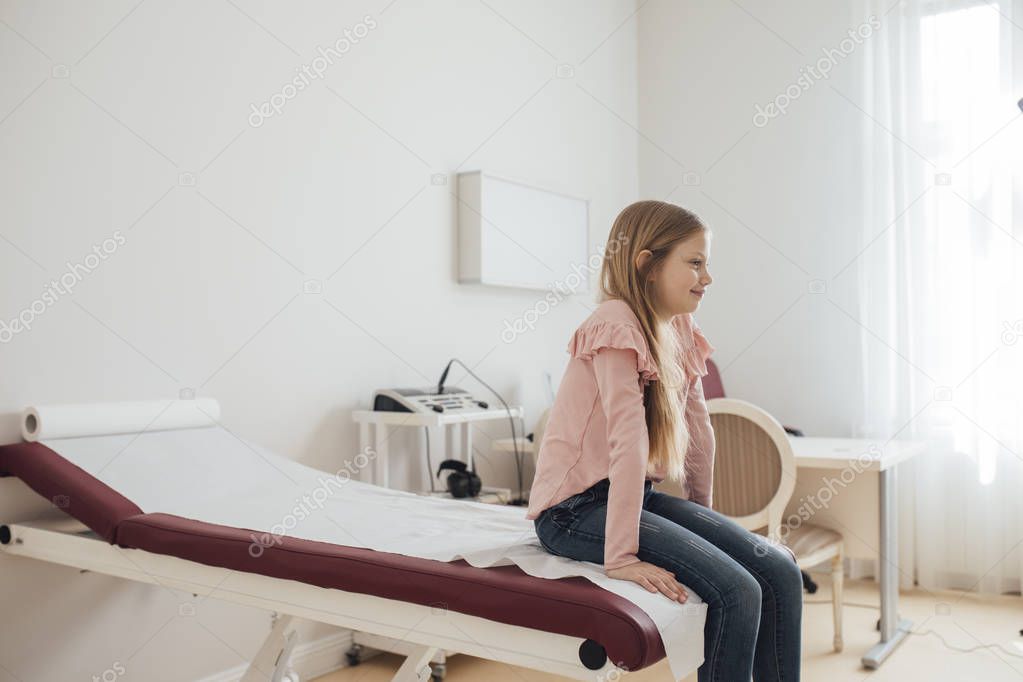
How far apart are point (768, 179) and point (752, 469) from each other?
186 cm

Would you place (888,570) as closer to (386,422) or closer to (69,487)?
(386,422)

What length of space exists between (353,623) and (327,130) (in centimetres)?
174

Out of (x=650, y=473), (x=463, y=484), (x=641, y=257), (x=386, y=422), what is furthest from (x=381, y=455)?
(x=641, y=257)

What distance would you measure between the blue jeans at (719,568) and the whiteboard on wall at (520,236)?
181 centimetres

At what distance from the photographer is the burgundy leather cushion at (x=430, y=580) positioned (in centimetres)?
126

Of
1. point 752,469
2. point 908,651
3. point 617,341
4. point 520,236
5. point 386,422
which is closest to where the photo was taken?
point 617,341

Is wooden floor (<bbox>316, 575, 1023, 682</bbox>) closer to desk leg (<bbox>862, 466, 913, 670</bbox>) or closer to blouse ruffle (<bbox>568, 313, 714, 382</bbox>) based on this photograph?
desk leg (<bbox>862, 466, 913, 670</bbox>)

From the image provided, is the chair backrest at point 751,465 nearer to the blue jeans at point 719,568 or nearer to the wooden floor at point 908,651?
the wooden floor at point 908,651

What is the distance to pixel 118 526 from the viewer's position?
1.78m

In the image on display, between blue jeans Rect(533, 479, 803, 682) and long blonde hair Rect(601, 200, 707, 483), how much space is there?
0.39ft

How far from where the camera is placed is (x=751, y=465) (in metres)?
2.68

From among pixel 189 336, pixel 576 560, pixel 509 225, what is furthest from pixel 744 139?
pixel 576 560

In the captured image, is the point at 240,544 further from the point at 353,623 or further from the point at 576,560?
the point at 576,560

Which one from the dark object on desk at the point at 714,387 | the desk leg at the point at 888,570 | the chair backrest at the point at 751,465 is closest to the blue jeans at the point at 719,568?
the chair backrest at the point at 751,465
